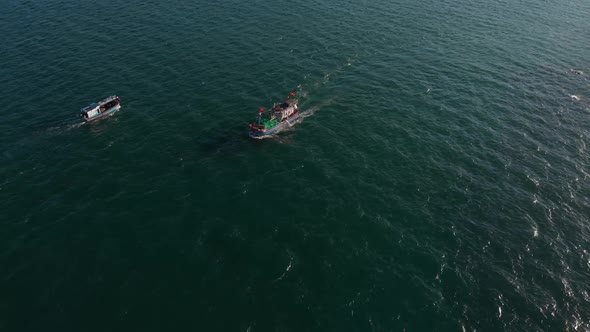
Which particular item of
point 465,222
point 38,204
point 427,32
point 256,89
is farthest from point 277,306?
point 427,32

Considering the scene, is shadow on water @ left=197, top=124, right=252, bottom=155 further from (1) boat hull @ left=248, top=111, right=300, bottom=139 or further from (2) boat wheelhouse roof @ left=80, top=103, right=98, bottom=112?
(2) boat wheelhouse roof @ left=80, top=103, right=98, bottom=112

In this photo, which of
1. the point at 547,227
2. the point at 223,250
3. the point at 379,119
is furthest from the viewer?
the point at 379,119

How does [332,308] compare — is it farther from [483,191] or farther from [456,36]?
[456,36]

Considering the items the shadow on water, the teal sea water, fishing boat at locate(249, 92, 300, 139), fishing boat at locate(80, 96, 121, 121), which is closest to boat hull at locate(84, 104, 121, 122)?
fishing boat at locate(80, 96, 121, 121)

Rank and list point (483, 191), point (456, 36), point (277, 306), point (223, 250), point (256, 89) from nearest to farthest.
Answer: point (277, 306), point (223, 250), point (483, 191), point (256, 89), point (456, 36)

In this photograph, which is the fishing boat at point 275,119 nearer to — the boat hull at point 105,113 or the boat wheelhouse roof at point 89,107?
the boat hull at point 105,113

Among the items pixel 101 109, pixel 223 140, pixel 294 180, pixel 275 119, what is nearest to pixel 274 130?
pixel 275 119

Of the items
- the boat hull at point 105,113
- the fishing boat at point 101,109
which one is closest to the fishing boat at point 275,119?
the boat hull at point 105,113

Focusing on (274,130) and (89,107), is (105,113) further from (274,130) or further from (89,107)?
(274,130)
